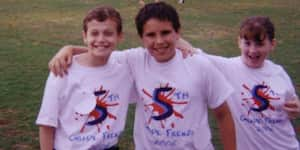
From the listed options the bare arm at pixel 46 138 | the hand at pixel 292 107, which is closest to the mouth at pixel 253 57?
the hand at pixel 292 107

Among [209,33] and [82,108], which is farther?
[209,33]

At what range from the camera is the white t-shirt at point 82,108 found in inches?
108

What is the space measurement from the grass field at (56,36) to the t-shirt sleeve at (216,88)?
218 centimetres

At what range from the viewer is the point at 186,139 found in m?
2.85

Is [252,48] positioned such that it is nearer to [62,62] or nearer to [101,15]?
[101,15]

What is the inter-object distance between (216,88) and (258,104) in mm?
433

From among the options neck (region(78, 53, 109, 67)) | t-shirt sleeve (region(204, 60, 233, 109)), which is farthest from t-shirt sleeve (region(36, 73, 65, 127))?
t-shirt sleeve (region(204, 60, 233, 109))

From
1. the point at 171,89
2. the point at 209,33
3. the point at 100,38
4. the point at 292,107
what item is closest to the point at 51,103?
the point at 100,38

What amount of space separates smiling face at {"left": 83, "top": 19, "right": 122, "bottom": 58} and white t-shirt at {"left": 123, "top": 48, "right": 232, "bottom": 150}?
0.26 metres

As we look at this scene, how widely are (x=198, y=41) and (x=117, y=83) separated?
731cm

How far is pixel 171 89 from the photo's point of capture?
2.85 meters

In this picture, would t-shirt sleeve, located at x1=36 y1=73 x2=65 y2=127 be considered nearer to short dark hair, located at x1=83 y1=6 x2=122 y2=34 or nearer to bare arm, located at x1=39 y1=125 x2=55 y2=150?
bare arm, located at x1=39 y1=125 x2=55 y2=150

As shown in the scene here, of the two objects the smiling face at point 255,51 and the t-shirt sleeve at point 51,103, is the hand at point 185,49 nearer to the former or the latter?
the smiling face at point 255,51

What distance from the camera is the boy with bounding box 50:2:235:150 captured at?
283cm
